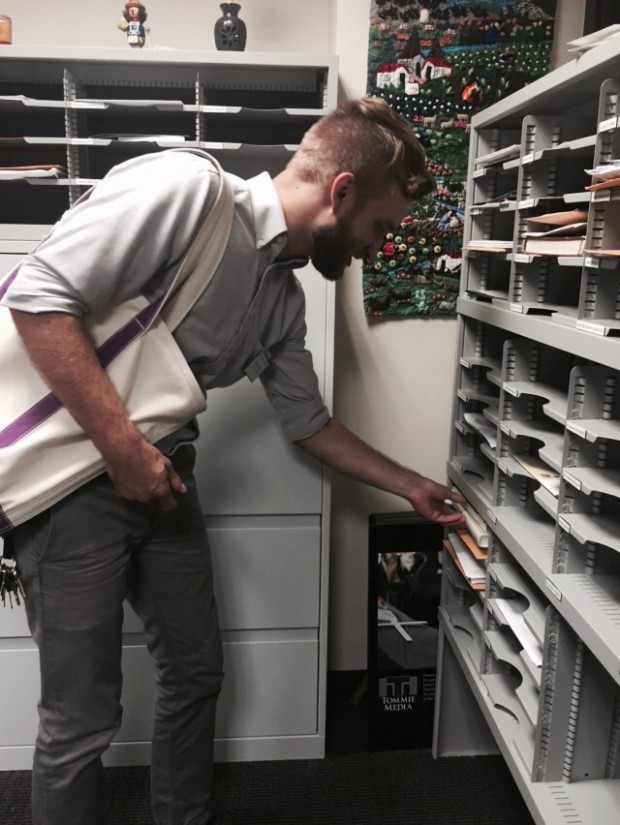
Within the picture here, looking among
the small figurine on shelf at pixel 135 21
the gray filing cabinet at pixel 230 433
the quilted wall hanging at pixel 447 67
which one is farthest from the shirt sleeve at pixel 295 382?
the small figurine on shelf at pixel 135 21

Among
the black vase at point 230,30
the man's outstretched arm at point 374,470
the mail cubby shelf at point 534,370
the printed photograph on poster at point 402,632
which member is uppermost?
the black vase at point 230,30

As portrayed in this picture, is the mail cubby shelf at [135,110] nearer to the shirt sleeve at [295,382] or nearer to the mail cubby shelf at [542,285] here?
the shirt sleeve at [295,382]

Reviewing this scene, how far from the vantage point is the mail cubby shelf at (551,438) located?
3.55 ft

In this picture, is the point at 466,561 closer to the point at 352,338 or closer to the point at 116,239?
the point at 352,338

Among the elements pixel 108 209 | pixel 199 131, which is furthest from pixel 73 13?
pixel 108 209

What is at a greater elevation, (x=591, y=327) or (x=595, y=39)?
(x=595, y=39)

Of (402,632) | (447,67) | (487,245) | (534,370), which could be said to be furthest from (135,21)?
(402,632)

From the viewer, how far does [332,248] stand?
1.28m

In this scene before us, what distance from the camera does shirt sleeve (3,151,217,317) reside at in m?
1.06

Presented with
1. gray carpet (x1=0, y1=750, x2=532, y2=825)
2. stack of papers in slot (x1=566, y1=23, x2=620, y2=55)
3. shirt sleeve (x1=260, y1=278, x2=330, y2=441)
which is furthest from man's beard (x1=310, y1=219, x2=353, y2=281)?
gray carpet (x1=0, y1=750, x2=532, y2=825)

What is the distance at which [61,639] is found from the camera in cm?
124

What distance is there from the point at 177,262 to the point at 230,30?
2.81 ft

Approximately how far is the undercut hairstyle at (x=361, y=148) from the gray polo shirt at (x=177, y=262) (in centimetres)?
9

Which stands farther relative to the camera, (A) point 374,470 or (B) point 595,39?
(A) point 374,470
